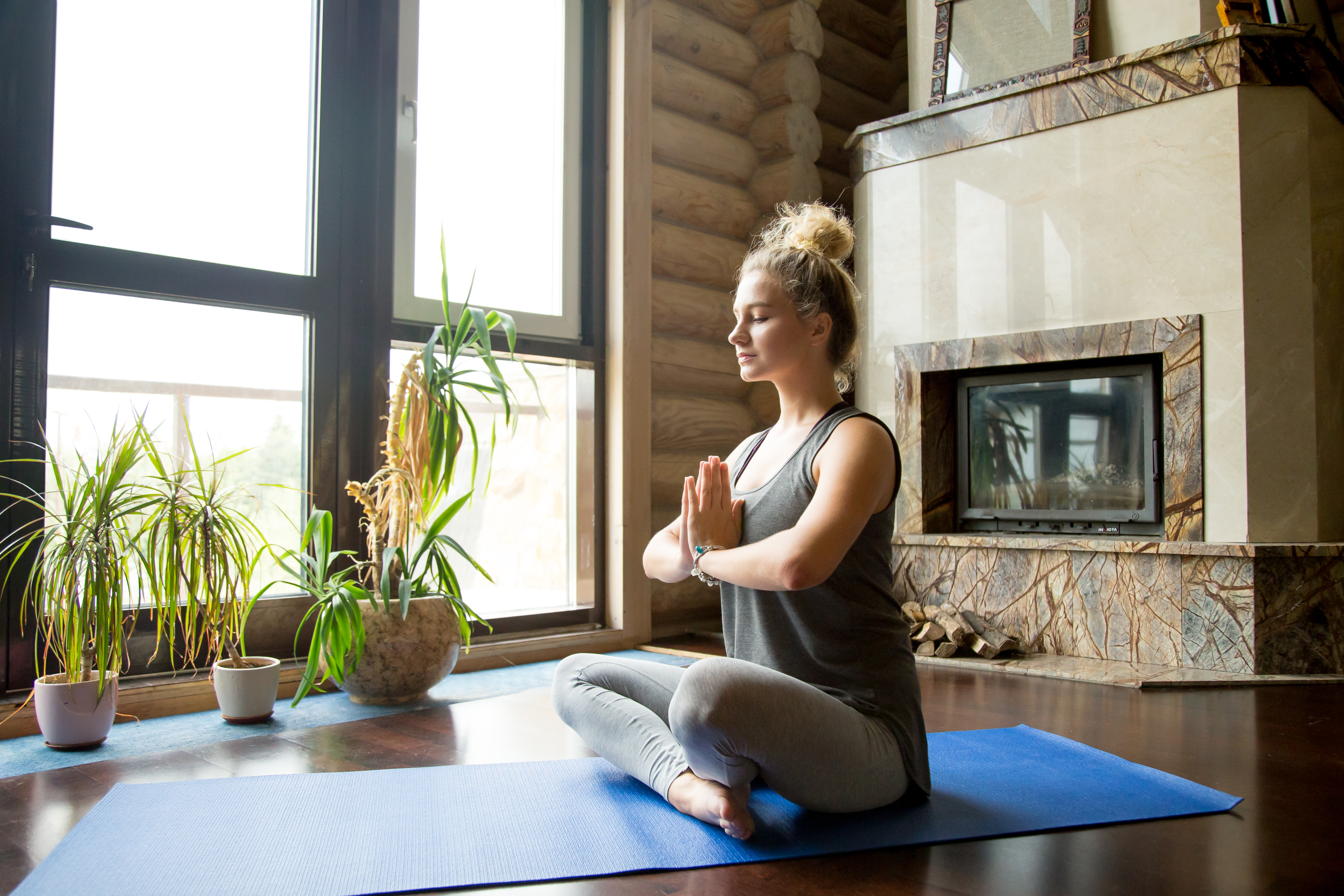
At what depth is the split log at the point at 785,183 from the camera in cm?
422

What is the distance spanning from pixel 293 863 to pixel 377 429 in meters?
1.78

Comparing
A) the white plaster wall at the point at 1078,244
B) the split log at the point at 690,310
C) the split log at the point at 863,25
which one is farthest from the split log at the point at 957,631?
the split log at the point at 863,25

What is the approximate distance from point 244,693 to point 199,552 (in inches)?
15.4

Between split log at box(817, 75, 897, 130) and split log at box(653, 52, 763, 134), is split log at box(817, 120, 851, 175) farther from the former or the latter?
split log at box(653, 52, 763, 134)

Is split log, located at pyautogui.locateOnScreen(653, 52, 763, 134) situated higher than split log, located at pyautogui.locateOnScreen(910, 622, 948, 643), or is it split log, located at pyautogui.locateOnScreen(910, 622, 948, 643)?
split log, located at pyautogui.locateOnScreen(653, 52, 763, 134)

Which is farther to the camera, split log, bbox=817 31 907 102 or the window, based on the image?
split log, bbox=817 31 907 102

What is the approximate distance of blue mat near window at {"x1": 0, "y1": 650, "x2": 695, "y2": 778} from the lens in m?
2.14

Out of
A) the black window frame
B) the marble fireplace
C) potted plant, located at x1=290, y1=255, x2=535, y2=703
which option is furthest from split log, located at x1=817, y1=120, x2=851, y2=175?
potted plant, located at x1=290, y1=255, x2=535, y2=703

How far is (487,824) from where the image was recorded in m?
1.66

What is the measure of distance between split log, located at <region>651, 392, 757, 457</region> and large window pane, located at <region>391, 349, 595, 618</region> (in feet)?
0.99

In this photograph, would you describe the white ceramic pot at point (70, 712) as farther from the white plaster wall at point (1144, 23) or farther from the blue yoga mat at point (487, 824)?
the white plaster wall at point (1144, 23)

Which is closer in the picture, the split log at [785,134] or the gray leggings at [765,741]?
the gray leggings at [765,741]

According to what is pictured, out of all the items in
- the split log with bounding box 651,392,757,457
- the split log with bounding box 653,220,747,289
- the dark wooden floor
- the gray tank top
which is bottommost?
the dark wooden floor

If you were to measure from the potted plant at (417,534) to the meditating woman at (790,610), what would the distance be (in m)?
0.84
